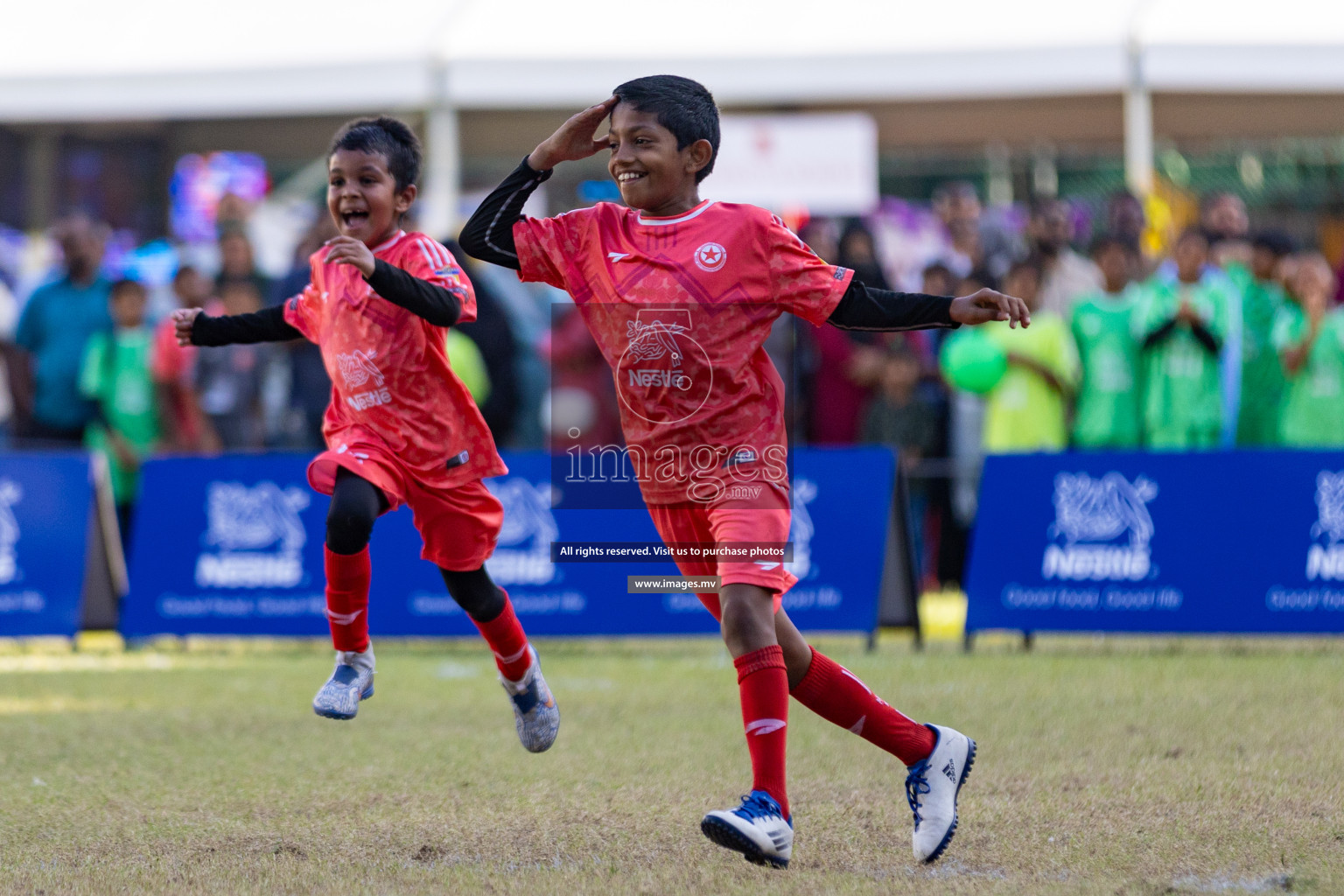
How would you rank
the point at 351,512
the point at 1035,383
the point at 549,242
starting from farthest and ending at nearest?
the point at 1035,383 < the point at 351,512 < the point at 549,242

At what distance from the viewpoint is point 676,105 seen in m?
4.55

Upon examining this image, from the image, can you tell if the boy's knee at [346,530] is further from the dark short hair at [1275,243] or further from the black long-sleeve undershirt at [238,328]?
the dark short hair at [1275,243]

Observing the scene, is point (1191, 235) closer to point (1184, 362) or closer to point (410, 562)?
point (1184, 362)

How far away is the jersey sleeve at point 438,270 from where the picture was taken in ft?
17.5

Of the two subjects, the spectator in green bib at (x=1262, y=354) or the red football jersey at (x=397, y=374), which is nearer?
the red football jersey at (x=397, y=374)

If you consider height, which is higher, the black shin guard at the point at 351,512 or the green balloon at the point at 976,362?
the green balloon at the point at 976,362

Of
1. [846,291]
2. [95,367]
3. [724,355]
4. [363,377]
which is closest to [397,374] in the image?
[363,377]

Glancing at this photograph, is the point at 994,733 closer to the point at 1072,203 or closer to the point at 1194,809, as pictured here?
the point at 1194,809

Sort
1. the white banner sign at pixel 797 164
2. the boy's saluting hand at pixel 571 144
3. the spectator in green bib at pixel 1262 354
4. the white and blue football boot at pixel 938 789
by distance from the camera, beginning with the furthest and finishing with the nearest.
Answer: the white banner sign at pixel 797 164 < the spectator in green bib at pixel 1262 354 < the boy's saluting hand at pixel 571 144 < the white and blue football boot at pixel 938 789

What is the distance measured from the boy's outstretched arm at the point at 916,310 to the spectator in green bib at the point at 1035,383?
652cm

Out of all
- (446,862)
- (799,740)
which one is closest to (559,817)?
(446,862)

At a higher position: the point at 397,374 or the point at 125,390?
the point at 125,390

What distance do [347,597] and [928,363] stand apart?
7.03 m

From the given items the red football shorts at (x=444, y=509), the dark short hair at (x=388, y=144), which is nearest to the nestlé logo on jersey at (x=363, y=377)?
the red football shorts at (x=444, y=509)
